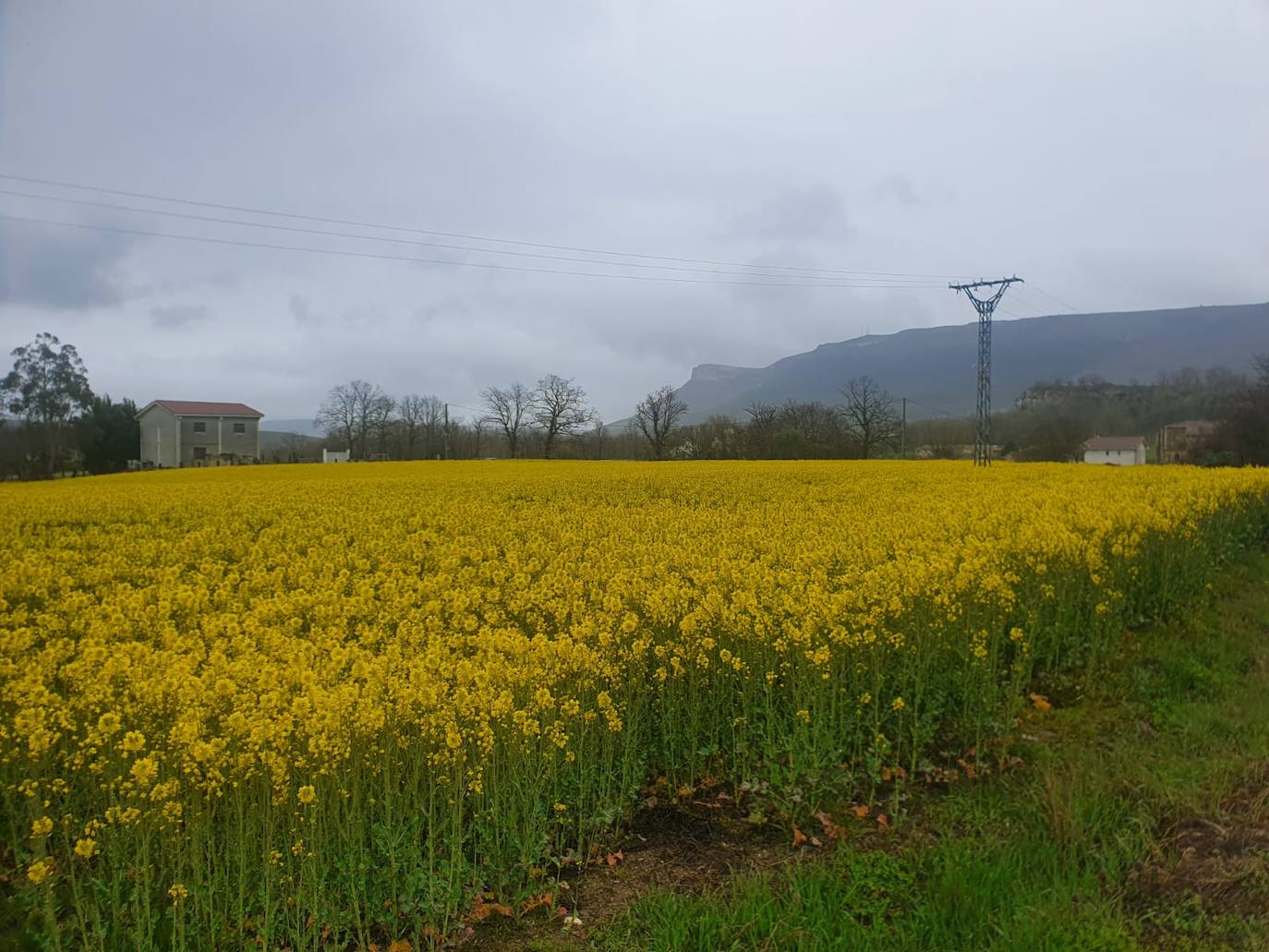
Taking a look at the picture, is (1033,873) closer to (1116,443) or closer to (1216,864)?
(1216,864)

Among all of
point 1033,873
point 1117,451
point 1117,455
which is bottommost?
point 1033,873

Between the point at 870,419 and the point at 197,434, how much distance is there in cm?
5940

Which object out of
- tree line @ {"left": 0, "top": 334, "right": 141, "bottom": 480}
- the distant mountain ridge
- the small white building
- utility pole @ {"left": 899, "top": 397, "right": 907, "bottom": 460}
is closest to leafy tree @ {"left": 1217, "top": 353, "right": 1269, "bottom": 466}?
the small white building

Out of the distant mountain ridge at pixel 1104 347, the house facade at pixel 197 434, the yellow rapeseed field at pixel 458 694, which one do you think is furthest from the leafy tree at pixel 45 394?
the distant mountain ridge at pixel 1104 347

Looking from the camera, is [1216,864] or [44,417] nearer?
[1216,864]

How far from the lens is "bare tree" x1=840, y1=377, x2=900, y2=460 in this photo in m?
72.4

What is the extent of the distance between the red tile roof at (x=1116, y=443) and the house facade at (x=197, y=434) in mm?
59486

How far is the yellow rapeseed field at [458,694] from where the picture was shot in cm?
358

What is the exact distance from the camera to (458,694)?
4.49 metres

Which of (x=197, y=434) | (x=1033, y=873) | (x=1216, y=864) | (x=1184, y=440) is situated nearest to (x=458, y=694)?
(x=1033, y=873)

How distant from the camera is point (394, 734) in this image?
4176mm

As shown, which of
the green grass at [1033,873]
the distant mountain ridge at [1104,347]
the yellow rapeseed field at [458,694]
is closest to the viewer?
the green grass at [1033,873]

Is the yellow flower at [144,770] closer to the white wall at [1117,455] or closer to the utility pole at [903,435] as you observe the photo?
the white wall at [1117,455]

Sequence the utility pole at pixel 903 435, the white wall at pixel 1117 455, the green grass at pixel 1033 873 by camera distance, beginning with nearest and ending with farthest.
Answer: the green grass at pixel 1033 873 → the white wall at pixel 1117 455 → the utility pole at pixel 903 435
